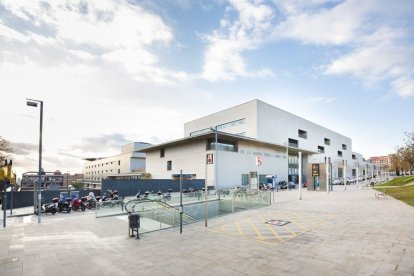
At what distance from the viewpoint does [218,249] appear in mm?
9844

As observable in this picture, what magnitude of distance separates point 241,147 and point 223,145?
15.6 ft

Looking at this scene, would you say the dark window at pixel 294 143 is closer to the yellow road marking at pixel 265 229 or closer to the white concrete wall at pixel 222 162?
Result: the white concrete wall at pixel 222 162

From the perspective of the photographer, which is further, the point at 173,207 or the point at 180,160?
the point at 180,160

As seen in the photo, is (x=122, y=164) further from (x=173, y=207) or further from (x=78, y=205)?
(x=173, y=207)

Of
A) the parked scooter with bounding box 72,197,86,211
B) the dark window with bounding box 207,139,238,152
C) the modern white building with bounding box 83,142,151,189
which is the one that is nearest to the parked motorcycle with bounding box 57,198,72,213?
the parked scooter with bounding box 72,197,86,211

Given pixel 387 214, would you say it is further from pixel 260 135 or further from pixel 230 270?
pixel 260 135

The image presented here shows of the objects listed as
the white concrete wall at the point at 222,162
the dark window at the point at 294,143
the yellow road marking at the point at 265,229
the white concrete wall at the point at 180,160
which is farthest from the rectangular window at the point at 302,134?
the yellow road marking at the point at 265,229

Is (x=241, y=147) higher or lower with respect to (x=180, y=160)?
higher

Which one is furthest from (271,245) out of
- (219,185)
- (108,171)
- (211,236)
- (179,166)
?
(108,171)

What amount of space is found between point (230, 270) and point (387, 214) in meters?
15.0

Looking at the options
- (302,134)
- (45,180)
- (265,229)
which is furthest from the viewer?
(302,134)

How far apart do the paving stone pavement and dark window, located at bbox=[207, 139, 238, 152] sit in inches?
1251

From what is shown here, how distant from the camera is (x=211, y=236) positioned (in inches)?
469

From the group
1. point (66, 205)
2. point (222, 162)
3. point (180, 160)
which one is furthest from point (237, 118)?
point (66, 205)
